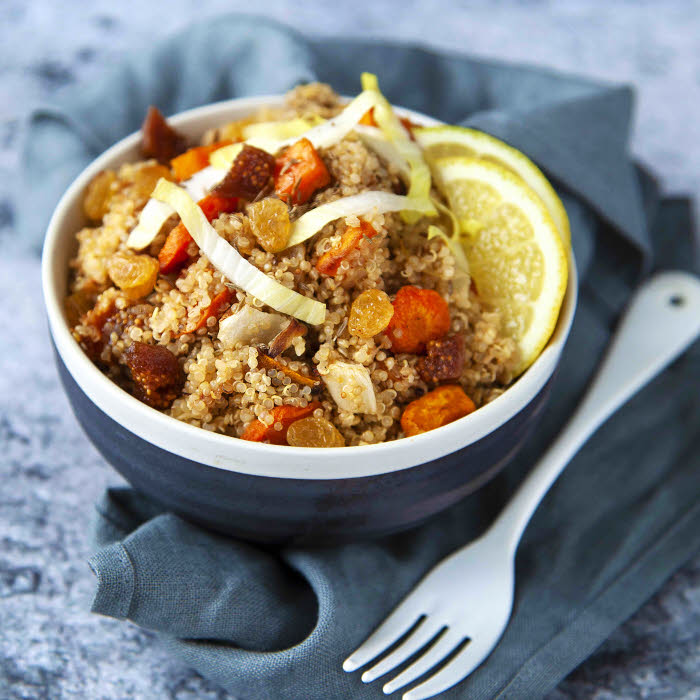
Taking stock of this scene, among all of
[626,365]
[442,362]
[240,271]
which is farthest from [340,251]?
[626,365]

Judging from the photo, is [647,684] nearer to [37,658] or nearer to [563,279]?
[563,279]

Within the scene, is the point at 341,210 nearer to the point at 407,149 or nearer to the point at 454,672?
the point at 407,149


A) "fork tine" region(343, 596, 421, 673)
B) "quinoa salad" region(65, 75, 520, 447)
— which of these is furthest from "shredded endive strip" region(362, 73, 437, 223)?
"fork tine" region(343, 596, 421, 673)

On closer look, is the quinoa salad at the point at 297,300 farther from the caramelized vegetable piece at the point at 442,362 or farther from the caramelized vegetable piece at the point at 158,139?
the caramelized vegetable piece at the point at 158,139

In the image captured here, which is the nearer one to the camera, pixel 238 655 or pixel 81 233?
pixel 238 655

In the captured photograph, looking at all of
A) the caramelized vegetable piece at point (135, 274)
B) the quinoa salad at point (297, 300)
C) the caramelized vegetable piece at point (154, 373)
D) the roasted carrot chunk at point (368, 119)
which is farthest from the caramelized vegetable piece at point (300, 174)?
the caramelized vegetable piece at point (154, 373)

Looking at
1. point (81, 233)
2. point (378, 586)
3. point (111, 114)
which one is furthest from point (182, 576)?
point (111, 114)

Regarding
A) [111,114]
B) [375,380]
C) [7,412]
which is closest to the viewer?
[375,380]
